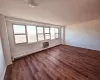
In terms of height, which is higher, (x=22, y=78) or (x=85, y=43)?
(x=85, y=43)

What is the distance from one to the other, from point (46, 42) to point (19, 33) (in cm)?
215

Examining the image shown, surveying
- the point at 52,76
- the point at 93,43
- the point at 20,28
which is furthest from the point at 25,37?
the point at 93,43

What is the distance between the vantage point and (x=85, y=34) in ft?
14.8

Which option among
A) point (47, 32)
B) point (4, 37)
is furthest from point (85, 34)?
point (4, 37)

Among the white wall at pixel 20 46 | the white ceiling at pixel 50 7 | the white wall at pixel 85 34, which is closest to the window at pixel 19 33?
the white wall at pixel 20 46

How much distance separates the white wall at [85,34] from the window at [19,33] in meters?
4.34

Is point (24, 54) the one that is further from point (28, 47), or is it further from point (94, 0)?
point (94, 0)

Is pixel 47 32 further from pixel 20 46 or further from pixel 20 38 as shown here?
pixel 20 46

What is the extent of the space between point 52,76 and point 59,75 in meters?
0.23

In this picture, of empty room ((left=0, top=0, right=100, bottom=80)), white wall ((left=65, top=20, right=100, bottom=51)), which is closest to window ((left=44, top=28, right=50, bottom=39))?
empty room ((left=0, top=0, right=100, bottom=80))

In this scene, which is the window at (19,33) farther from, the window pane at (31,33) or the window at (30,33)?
the window pane at (31,33)

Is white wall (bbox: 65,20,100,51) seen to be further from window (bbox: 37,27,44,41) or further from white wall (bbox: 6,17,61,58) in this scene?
white wall (bbox: 6,17,61,58)

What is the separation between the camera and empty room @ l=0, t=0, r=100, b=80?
183cm

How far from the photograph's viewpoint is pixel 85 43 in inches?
182
